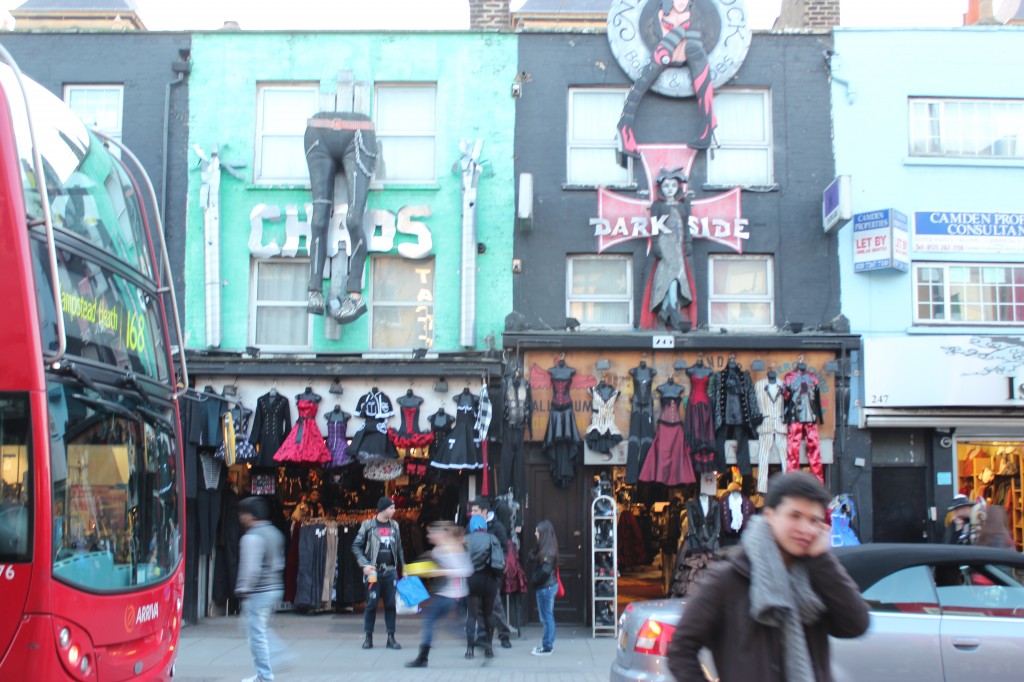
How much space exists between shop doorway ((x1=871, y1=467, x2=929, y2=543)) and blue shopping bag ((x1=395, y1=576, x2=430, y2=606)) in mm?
7126

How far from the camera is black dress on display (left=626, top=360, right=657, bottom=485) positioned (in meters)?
15.0

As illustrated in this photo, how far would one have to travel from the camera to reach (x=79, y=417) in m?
6.75

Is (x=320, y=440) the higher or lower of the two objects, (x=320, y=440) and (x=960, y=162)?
the lower

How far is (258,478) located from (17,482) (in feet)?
32.7

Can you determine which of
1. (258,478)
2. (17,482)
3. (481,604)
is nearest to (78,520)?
(17,482)

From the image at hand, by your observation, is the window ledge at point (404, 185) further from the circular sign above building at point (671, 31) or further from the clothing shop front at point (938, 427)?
the clothing shop front at point (938, 427)

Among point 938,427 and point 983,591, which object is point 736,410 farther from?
point 983,591

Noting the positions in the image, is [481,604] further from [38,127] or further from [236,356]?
[38,127]

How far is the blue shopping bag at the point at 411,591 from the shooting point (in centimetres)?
1277

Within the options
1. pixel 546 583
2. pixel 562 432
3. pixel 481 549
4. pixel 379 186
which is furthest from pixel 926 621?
pixel 379 186

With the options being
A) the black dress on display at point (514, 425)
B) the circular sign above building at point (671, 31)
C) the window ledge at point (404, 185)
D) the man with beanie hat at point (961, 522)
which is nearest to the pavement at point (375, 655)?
the black dress on display at point (514, 425)

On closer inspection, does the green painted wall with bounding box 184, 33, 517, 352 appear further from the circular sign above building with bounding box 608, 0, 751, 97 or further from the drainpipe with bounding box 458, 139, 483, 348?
the circular sign above building with bounding box 608, 0, 751, 97

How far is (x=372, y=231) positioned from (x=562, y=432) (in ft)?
14.0

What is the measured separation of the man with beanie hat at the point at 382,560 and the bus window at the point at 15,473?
718cm
